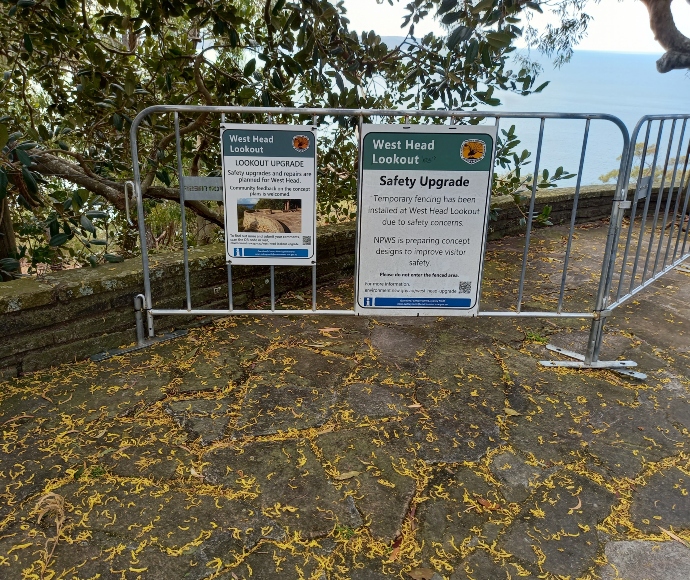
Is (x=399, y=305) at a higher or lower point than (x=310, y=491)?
higher

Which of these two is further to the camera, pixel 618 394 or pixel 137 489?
pixel 618 394

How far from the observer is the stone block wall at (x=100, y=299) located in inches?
123

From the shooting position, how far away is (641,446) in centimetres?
276

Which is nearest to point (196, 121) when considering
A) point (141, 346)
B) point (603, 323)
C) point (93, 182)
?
point (93, 182)

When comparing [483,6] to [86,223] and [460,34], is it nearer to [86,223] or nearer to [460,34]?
[460,34]

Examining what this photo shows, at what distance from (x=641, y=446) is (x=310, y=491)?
1780mm

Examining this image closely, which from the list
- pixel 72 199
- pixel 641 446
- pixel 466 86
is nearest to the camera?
pixel 641 446

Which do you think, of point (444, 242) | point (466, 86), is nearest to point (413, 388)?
point (444, 242)

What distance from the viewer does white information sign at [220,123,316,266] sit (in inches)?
129

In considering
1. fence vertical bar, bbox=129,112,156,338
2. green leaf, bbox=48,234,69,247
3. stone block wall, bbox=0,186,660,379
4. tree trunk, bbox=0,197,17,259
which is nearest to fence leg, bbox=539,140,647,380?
stone block wall, bbox=0,186,660,379

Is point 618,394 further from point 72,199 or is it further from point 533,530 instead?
point 72,199

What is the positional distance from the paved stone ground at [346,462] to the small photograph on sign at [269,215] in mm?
861

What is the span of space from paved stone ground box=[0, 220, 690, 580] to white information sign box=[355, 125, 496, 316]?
0.46 m

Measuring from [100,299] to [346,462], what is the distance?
2035mm
